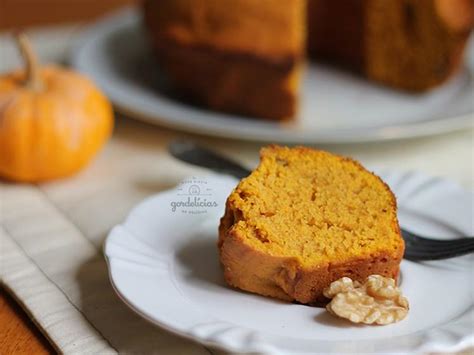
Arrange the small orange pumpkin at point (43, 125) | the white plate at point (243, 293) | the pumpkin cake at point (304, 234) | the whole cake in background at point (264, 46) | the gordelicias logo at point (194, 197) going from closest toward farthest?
the white plate at point (243, 293)
the pumpkin cake at point (304, 234)
the gordelicias logo at point (194, 197)
the small orange pumpkin at point (43, 125)
the whole cake in background at point (264, 46)

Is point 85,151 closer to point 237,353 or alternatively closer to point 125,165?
point 125,165

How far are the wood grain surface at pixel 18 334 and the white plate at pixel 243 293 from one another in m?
0.17

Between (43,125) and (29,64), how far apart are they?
158 millimetres

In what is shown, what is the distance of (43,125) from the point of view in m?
2.00

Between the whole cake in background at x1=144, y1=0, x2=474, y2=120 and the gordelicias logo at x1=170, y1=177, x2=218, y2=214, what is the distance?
839mm

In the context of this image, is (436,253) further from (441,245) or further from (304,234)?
(304,234)

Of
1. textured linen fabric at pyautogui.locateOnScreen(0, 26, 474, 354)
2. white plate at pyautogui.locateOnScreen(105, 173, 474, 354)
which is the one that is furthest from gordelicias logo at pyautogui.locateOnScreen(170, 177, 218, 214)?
textured linen fabric at pyautogui.locateOnScreen(0, 26, 474, 354)

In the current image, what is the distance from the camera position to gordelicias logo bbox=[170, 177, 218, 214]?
1.54 m

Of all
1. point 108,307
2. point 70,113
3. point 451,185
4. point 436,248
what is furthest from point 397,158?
point 108,307

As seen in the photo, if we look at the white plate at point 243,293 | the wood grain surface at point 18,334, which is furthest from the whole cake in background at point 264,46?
the wood grain surface at point 18,334

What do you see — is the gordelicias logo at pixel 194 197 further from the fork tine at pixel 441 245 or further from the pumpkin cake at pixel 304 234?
the fork tine at pixel 441 245

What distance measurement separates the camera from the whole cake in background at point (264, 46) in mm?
2385

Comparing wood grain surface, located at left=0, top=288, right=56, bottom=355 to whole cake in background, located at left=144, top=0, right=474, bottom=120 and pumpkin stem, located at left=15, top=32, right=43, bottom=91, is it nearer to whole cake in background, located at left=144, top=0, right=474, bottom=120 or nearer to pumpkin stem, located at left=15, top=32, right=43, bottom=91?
pumpkin stem, located at left=15, top=32, right=43, bottom=91

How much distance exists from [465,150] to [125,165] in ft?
2.82
